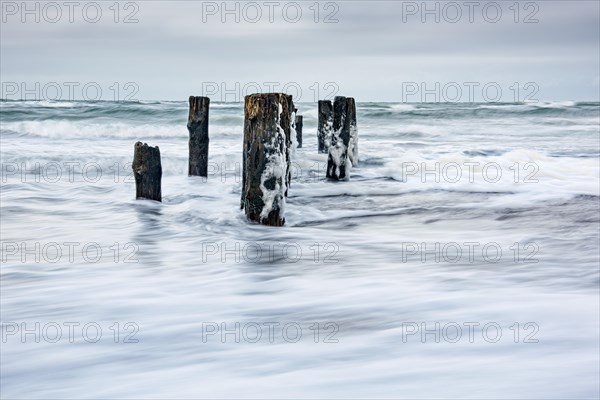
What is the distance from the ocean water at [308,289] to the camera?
3.50m

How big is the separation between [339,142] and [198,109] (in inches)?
90.7

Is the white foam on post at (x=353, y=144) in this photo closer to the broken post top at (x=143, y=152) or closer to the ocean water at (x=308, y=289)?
the ocean water at (x=308, y=289)

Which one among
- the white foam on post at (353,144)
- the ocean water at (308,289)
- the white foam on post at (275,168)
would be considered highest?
the white foam on post at (353,144)

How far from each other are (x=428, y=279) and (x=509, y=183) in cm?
607

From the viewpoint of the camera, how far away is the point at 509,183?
11.0 meters

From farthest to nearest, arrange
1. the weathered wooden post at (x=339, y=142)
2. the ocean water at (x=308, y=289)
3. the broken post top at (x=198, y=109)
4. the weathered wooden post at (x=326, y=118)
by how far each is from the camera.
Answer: the weathered wooden post at (x=326, y=118) → the weathered wooden post at (x=339, y=142) → the broken post top at (x=198, y=109) → the ocean water at (x=308, y=289)

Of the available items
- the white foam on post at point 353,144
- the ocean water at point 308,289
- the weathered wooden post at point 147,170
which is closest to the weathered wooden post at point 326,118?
the white foam on post at point 353,144

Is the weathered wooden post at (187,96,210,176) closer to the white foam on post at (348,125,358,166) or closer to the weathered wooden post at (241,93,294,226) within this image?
the white foam on post at (348,125,358,166)

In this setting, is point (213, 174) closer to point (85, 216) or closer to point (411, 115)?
point (85, 216)

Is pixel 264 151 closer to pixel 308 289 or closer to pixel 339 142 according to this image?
pixel 308 289

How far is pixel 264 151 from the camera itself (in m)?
6.79

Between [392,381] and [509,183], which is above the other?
[509,183]

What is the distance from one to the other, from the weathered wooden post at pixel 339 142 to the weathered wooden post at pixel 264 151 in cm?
362

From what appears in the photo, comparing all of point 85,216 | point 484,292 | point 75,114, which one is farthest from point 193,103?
point 75,114
